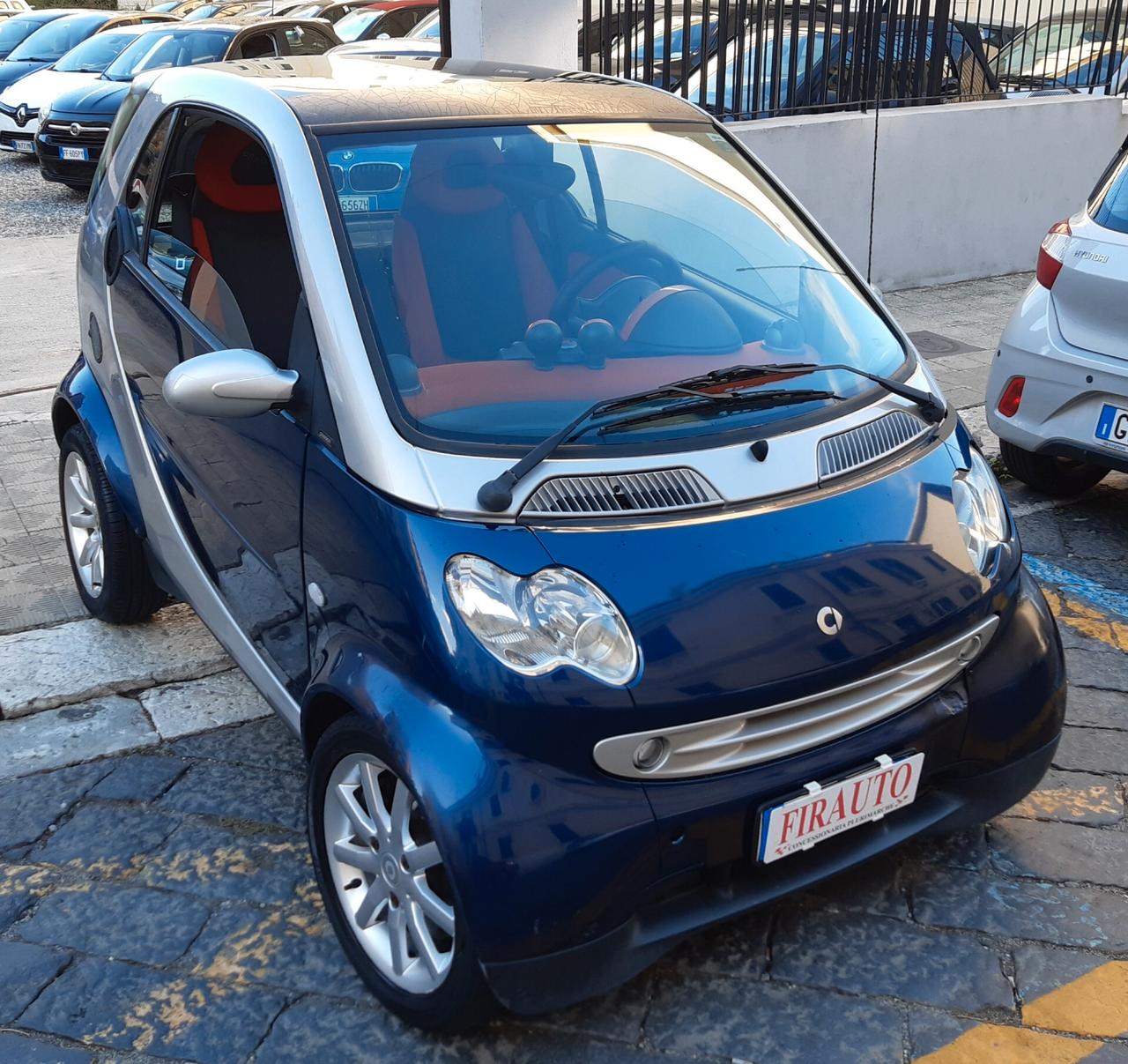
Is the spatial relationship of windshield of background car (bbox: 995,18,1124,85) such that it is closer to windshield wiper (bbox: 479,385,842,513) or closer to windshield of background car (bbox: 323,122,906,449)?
windshield of background car (bbox: 323,122,906,449)

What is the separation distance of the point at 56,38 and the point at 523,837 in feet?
57.8

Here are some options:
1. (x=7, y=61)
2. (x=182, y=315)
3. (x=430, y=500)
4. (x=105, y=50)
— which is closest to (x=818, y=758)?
(x=430, y=500)

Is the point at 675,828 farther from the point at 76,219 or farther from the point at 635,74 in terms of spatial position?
the point at 76,219

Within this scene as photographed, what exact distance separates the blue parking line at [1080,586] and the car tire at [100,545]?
2.83m

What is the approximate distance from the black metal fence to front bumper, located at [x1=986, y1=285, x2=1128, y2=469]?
3158 millimetres

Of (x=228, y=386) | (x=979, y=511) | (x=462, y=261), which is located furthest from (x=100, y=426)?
(x=979, y=511)

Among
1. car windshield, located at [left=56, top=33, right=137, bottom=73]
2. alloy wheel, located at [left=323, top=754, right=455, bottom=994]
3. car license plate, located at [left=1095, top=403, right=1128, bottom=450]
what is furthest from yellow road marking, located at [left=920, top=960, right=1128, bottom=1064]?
car windshield, located at [left=56, top=33, right=137, bottom=73]

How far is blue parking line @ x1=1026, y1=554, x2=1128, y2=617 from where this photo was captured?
396 centimetres

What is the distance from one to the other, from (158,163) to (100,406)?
27.7 inches

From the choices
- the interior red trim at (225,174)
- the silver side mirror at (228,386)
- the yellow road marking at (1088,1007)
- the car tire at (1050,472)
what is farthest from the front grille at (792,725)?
the car tire at (1050,472)

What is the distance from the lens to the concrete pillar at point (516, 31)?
6.05m

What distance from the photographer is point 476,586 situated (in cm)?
214

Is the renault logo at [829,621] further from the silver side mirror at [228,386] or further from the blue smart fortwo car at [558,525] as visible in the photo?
the silver side mirror at [228,386]

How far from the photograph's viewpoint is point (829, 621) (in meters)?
2.21
